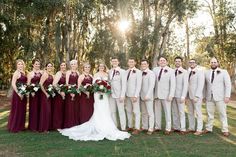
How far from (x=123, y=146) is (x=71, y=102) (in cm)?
304

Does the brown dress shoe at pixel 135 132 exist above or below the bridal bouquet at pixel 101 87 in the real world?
below

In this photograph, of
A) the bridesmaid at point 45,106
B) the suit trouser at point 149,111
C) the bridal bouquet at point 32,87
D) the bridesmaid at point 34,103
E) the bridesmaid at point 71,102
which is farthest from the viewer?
the bridesmaid at point 71,102

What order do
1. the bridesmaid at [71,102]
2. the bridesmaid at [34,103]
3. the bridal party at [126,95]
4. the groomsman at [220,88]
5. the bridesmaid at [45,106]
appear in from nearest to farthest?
1. the groomsman at [220,88]
2. the bridal party at [126,95]
3. the bridesmaid at [45,106]
4. the bridesmaid at [34,103]
5. the bridesmaid at [71,102]

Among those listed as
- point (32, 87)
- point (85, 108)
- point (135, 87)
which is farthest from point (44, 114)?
point (135, 87)

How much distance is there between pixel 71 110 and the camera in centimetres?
1124

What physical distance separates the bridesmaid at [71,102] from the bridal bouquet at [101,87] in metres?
0.90

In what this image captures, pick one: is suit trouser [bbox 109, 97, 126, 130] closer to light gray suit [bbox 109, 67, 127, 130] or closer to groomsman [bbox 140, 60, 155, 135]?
light gray suit [bbox 109, 67, 127, 130]

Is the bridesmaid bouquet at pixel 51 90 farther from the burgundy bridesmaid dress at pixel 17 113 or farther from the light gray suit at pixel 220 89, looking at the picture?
the light gray suit at pixel 220 89

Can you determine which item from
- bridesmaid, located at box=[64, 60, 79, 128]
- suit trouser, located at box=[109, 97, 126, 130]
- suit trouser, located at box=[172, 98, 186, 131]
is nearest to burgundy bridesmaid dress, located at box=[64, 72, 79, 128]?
bridesmaid, located at box=[64, 60, 79, 128]

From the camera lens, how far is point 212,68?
422 inches

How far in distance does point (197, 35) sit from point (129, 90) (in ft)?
98.9

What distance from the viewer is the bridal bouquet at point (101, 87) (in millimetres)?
10498

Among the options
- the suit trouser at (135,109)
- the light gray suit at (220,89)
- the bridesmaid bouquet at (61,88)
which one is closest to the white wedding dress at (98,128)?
the suit trouser at (135,109)

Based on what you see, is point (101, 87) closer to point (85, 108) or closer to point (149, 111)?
point (85, 108)
